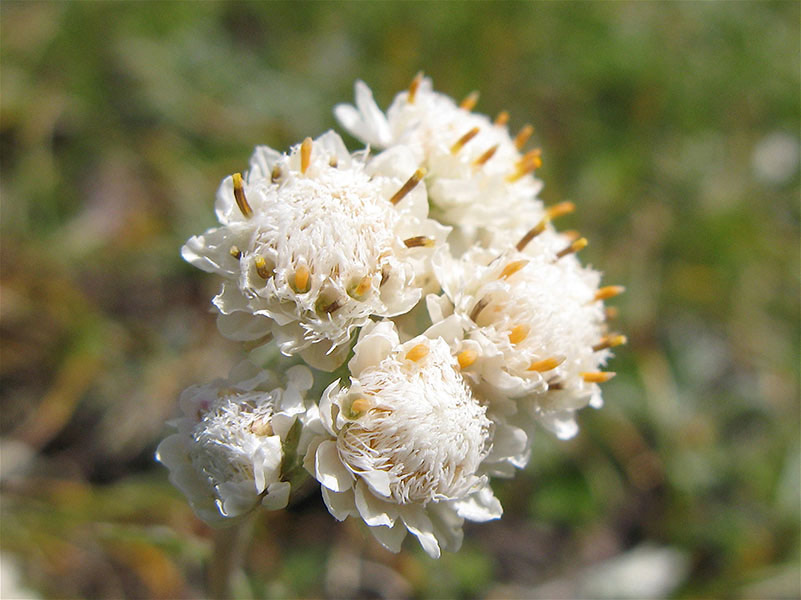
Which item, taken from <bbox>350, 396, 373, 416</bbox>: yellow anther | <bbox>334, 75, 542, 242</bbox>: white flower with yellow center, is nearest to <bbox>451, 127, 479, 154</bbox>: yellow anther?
<bbox>334, 75, 542, 242</bbox>: white flower with yellow center

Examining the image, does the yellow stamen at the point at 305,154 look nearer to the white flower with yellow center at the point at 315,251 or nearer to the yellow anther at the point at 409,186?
the white flower with yellow center at the point at 315,251

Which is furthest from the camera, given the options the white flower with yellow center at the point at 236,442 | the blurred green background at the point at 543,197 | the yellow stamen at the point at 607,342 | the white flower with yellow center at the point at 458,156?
the blurred green background at the point at 543,197

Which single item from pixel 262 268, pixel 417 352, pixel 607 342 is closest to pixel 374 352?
pixel 417 352

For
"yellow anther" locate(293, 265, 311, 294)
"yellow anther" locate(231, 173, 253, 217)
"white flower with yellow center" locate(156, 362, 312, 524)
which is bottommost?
"white flower with yellow center" locate(156, 362, 312, 524)

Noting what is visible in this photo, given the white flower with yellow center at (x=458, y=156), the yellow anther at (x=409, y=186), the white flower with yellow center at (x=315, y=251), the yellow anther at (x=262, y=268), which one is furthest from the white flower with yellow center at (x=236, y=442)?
the white flower with yellow center at (x=458, y=156)

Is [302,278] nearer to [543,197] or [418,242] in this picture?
[418,242]

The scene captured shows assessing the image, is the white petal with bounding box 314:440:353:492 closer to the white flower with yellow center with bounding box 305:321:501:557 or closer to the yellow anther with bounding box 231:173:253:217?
the white flower with yellow center with bounding box 305:321:501:557

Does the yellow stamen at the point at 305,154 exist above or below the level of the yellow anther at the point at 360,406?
above
